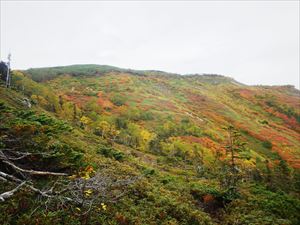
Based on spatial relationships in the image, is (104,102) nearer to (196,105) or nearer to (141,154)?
(196,105)

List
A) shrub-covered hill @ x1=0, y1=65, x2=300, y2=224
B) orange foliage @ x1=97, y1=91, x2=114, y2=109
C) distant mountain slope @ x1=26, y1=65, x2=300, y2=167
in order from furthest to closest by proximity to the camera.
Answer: orange foliage @ x1=97, y1=91, x2=114, y2=109 < distant mountain slope @ x1=26, y1=65, x2=300, y2=167 < shrub-covered hill @ x1=0, y1=65, x2=300, y2=224

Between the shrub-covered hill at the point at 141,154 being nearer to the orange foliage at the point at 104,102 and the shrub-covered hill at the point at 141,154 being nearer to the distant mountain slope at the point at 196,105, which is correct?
the distant mountain slope at the point at 196,105

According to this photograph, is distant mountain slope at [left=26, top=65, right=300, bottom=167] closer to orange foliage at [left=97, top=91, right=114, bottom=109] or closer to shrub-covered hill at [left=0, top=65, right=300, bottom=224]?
orange foliage at [left=97, top=91, right=114, bottom=109]

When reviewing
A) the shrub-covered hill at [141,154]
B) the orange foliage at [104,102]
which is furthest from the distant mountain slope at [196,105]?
the shrub-covered hill at [141,154]

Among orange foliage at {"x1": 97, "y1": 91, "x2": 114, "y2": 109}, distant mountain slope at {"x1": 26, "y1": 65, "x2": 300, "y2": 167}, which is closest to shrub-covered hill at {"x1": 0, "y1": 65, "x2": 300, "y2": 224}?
distant mountain slope at {"x1": 26, "y1": 65, "x2": 300, "y2": 167}

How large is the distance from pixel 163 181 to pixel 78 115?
28.3 m

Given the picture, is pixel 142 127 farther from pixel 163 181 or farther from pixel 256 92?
pixel 256 92

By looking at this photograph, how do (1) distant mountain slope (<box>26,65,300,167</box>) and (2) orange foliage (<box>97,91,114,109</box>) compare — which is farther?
(2) orange foliage (<box>97,91,114,109</box>)

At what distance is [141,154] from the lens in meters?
32.2

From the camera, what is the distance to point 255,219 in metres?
15.0

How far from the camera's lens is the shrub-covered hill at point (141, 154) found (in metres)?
10.6

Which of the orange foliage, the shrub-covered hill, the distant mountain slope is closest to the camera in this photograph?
the shrub-covered hill

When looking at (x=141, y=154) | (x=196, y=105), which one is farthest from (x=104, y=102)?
(x=141, y=154)

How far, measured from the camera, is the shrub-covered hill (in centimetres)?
1058
